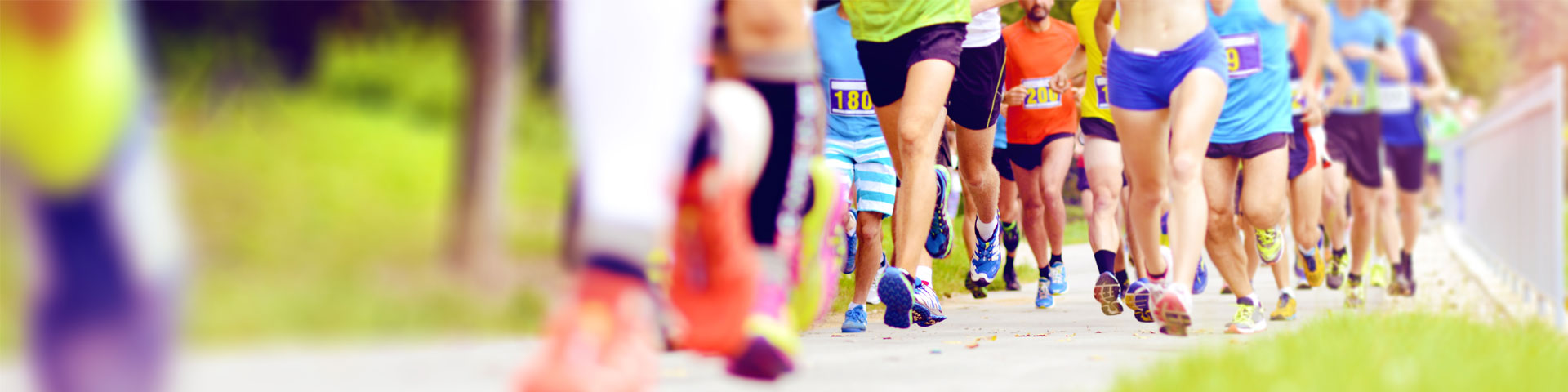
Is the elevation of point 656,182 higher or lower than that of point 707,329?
higher

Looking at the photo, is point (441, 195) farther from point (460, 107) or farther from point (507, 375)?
point (507, 375)

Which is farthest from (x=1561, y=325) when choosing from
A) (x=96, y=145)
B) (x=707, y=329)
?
(x=96, y=145)

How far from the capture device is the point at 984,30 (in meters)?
→ 6.32

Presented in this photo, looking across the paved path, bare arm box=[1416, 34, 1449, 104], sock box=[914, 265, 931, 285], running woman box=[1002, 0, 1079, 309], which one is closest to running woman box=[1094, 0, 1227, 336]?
the paved path

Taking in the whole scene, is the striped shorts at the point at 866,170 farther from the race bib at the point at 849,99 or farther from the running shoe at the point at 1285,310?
the running shoe at the point at 1285,310

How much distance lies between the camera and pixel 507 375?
11.0 ft

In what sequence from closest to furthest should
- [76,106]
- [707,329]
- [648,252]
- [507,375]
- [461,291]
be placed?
[76,106] < [648,252] < [707,329] < [507,375] < [461,291]

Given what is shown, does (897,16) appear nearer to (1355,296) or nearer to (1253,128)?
(1253,128)

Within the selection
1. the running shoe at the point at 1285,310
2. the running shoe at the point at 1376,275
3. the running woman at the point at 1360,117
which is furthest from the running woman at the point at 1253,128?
the running shoe at the point at 1376,275

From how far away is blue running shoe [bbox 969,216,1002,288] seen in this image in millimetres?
7195

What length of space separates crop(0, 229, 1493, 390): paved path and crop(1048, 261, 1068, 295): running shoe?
158cm

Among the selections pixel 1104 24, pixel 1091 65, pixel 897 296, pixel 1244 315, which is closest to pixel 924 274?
pixel 897 296

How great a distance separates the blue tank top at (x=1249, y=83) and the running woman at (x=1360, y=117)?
2926 millimetres

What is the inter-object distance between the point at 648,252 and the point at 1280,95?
483cm
